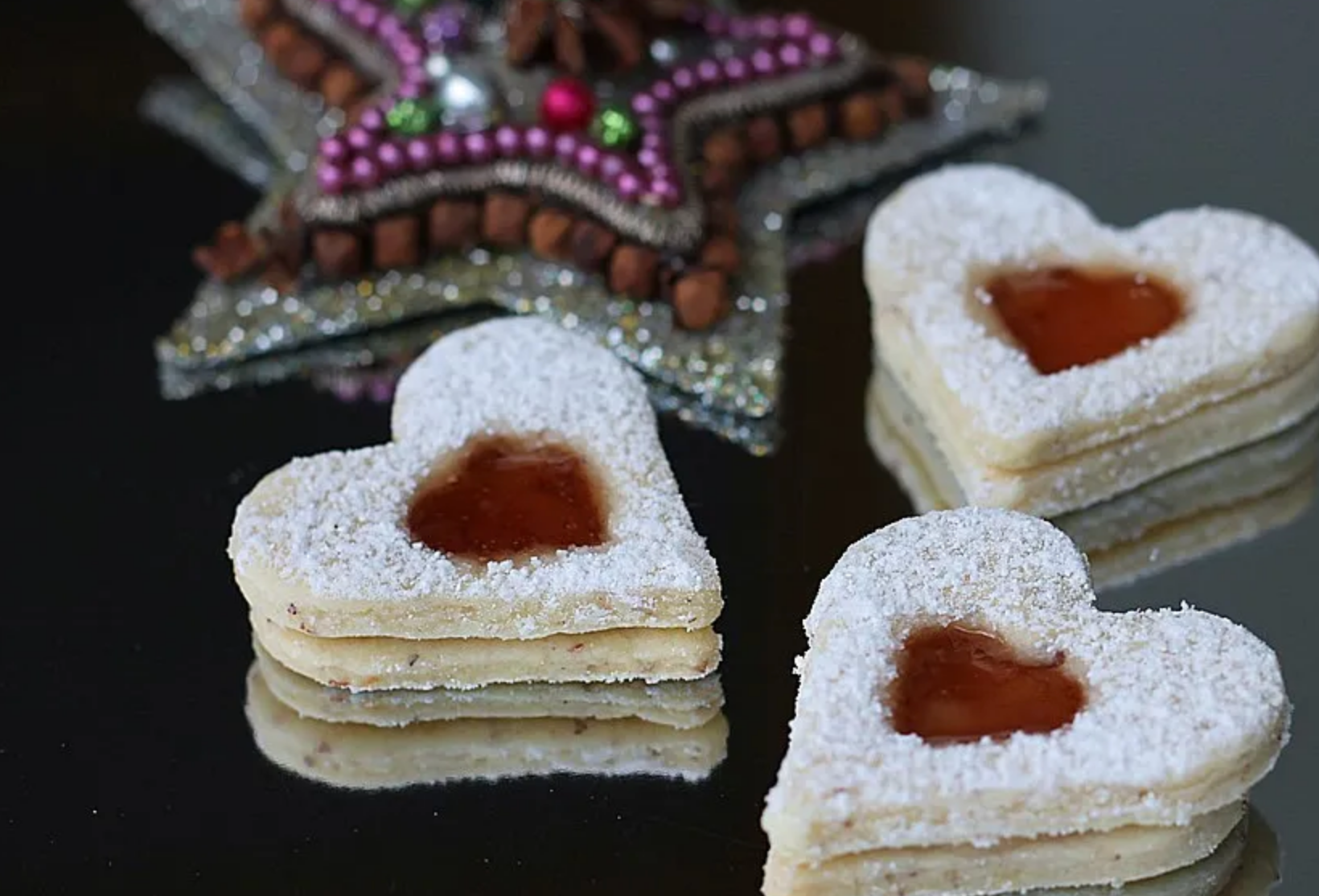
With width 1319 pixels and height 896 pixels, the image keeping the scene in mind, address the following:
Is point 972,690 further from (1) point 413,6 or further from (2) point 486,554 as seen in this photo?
(1) point 413,6

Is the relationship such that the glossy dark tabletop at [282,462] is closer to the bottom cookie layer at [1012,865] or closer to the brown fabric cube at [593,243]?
the bottom cookie layer at [1012,865]

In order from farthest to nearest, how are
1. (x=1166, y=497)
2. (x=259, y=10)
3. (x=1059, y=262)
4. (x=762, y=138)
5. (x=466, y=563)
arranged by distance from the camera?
(x=259, y=10) → (x=762, y=138) → (x=1059, y=262) → (x=1166, y=497) → (x=466, y=563)

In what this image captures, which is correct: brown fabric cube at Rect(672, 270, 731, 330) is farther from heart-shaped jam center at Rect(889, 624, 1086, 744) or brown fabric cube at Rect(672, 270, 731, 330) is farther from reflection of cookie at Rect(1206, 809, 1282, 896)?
reflection of cookie at Rect(1206, 809, 1282, 896)

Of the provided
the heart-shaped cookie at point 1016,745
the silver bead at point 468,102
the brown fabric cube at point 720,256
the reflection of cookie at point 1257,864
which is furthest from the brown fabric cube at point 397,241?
the reflection of cookie at point 1257,864

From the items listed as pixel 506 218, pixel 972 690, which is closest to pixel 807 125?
pixel 506 218

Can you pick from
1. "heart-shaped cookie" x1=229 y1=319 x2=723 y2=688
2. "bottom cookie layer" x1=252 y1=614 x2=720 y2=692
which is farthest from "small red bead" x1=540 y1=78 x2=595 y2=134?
"bottom cookie layer" x1=252 y1=614 x2=720 y2=692

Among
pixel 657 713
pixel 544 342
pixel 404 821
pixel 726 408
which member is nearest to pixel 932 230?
pixel 726 408
